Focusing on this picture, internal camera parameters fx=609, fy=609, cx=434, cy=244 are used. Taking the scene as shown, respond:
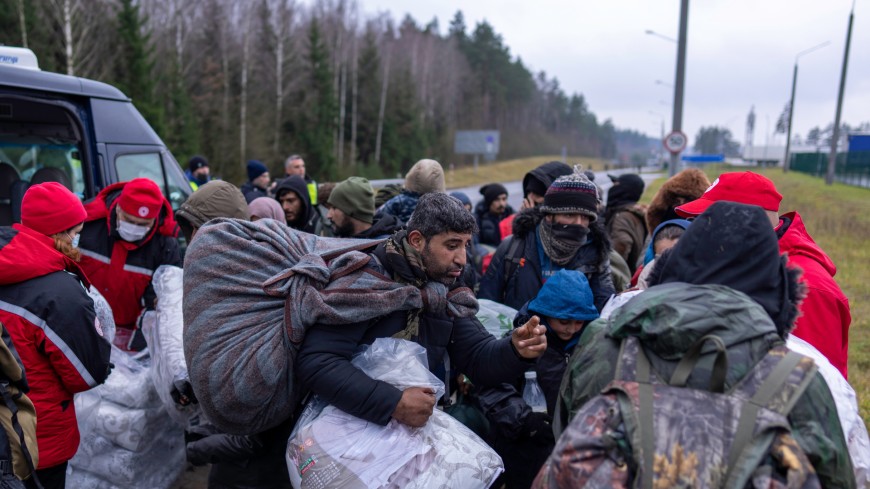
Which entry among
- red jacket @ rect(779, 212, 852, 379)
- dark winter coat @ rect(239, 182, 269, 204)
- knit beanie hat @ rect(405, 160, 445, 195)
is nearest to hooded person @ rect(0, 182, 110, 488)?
knit beanie hat @ rect(405, 160, 445, 195)

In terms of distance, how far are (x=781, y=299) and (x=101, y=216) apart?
3.84 m

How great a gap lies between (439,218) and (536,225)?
146 centimetres

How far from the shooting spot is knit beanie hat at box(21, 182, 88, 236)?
2.89 m

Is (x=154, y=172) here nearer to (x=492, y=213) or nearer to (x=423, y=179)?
(x=423, y=179)

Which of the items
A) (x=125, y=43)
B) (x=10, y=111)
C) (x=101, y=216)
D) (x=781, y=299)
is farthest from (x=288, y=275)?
(x=125, y=43)

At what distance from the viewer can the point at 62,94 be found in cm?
478

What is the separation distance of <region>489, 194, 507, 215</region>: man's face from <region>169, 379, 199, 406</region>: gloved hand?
13.8 ft

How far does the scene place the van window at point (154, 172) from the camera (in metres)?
5.08

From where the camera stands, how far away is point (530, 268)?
11.3 feet

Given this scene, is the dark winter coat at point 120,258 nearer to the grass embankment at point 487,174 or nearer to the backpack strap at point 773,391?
the backpack strap at point 773,391

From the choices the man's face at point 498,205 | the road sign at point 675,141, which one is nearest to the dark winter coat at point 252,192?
the man's face at point 498,205

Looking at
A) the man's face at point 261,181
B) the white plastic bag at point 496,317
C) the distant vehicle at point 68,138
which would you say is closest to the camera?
the white plastic bag at point 496,317

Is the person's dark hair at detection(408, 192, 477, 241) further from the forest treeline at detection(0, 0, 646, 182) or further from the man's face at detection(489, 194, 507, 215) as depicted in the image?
the forest treeline at detection(0, 0, 646, 182)

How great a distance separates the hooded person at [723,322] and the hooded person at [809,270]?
1.21 feet
